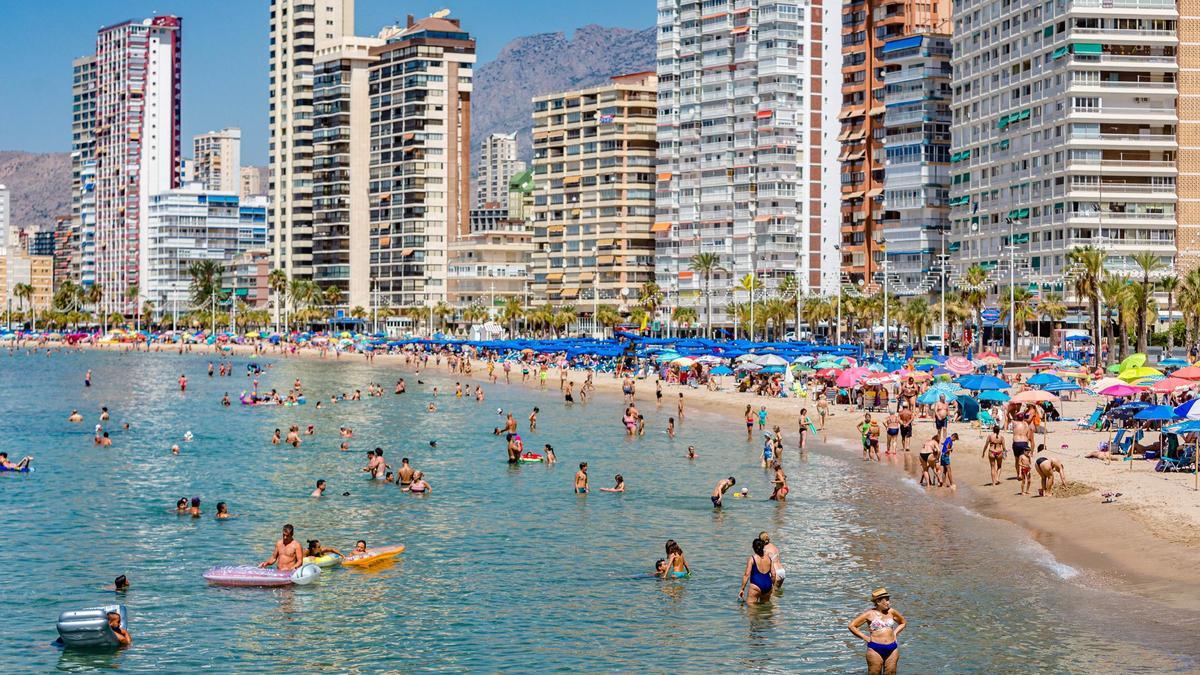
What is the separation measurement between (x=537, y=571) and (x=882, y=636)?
11621mm

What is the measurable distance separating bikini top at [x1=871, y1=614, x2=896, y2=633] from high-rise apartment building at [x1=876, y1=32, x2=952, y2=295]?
112m

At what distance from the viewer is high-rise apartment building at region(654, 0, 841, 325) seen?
153500 mm

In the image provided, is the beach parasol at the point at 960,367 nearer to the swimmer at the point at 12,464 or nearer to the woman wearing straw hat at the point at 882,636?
the swimmer at the point at 12,464

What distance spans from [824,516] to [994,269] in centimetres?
8429

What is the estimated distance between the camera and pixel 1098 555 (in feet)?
108

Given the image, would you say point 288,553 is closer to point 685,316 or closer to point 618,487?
point 618,487

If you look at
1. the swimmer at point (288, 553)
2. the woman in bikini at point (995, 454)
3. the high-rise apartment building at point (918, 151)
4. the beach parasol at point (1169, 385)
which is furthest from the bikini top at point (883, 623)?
the high-rise apartment building at point (918, 151)

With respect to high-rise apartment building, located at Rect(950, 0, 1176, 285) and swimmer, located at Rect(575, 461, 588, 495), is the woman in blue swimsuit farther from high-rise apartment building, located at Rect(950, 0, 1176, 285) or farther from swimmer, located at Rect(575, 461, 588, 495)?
high-rise apartment building, located at Rect(950, 0, 1176, 285)

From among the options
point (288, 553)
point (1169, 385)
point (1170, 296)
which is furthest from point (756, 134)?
point (288, 553)

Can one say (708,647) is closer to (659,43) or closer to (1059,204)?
(1059,204)

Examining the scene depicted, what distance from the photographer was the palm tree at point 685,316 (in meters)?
158

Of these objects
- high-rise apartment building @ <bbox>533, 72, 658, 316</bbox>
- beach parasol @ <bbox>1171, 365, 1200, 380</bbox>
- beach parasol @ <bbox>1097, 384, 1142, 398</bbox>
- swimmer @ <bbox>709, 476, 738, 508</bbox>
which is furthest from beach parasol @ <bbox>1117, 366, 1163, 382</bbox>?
high-rise apartment building @ <bbox>533, 72, 658, 316</bbox>

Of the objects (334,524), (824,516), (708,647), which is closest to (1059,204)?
(824,516)

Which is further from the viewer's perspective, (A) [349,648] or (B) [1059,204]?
(B) [1059,204]
